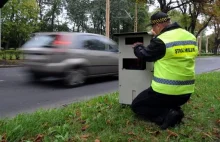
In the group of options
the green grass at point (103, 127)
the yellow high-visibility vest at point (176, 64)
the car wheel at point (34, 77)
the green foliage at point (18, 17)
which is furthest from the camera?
the green foliage at point (18, 17)

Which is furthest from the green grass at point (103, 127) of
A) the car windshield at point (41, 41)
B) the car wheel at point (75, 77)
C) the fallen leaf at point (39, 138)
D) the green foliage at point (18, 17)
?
the green foliage at point (18, 17)

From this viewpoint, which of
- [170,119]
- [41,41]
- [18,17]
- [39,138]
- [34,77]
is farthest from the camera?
[18,17]

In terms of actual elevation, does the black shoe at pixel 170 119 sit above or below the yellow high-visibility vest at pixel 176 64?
below

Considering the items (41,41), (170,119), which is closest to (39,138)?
(170,119)

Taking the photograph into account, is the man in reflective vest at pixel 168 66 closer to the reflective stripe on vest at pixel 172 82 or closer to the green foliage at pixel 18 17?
the reflective stripe on vest at pixel 172 82

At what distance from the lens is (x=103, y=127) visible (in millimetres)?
3865

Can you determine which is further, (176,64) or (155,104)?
(155,104)

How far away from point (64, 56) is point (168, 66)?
485cm

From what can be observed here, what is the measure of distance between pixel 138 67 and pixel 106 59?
16.8 feet

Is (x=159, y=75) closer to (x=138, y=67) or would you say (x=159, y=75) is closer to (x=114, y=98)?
(x=138, y=67)

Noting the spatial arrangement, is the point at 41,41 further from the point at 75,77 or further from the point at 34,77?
the point at 75,77

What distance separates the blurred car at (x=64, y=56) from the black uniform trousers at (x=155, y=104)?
4359mm

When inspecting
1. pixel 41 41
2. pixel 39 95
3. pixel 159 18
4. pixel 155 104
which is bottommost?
pixel 39 95

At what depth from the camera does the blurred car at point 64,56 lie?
8.09 m
